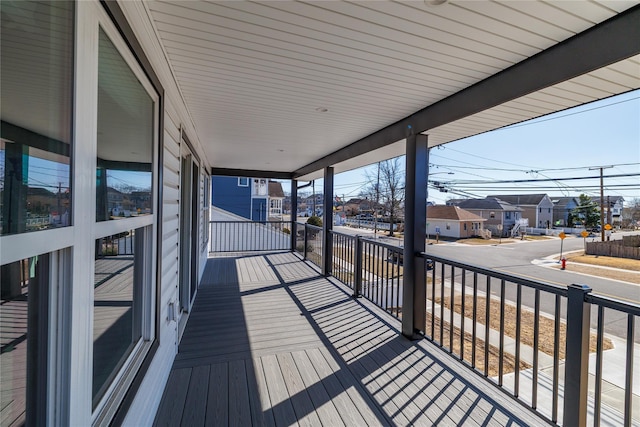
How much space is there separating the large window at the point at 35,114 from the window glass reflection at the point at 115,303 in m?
0.40

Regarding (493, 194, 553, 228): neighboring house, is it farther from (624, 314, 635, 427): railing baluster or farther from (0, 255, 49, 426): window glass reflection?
(0, 255, 49, 426): window glass reflection

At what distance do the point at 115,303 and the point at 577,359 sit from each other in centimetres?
236

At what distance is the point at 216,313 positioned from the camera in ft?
11.7

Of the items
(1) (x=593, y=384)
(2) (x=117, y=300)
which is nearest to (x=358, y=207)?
(1) (x=593, y=384)

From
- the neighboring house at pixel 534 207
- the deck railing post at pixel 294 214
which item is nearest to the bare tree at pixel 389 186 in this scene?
the neighboring house at pixel 534 207

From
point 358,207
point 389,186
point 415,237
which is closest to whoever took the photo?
point 415,237

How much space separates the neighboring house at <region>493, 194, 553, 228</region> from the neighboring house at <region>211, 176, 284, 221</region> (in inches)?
1006

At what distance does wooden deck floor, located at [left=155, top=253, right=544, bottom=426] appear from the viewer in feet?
6.12

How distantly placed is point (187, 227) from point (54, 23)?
2847mm

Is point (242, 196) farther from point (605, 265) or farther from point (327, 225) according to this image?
point (605, 265)

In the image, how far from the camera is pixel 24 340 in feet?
2.33

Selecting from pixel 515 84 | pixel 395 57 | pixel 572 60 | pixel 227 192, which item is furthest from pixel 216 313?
pixel 227 192

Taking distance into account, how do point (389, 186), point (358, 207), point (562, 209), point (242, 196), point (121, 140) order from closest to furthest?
point (121, 140)
point (242, 196)
point (389, 186)
point (562, 209)
point (358, 207)

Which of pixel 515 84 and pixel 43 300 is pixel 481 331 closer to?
pixel 515 84
